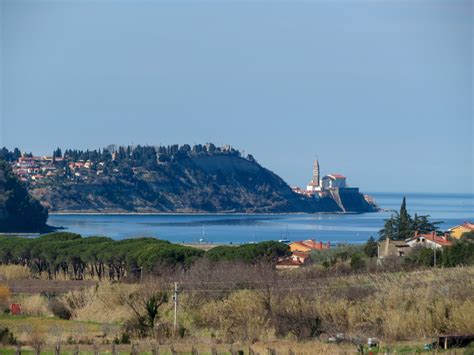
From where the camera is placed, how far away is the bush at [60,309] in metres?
22.2

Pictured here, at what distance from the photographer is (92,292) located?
77.1ft

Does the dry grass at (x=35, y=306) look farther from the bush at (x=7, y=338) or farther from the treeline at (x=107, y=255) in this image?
the bush at (x=7, y=338)

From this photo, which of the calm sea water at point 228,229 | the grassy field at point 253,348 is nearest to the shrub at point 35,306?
the grassy field at point 253,348

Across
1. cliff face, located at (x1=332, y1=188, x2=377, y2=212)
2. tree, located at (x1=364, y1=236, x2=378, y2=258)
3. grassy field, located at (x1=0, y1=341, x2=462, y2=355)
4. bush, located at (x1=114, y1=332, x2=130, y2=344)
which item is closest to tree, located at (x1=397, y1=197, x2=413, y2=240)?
tree, located at (x1=364, y1=236, x2=378, y2=258)

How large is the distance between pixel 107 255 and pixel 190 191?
123884mm

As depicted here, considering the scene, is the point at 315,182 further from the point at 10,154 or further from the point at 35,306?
the point at 35,306

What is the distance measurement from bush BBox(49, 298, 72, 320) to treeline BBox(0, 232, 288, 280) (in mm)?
4906

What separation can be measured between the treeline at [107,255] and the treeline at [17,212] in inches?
1936

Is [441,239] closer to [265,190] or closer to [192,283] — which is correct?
[192,283]

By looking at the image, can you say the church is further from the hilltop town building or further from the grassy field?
the grassy field

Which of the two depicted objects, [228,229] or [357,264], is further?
[228,229]

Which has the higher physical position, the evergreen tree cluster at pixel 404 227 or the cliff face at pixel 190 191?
the cliff face at pixel 190 191

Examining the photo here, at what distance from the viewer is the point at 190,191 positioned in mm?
155875

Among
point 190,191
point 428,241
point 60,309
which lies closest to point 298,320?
point 60,309
